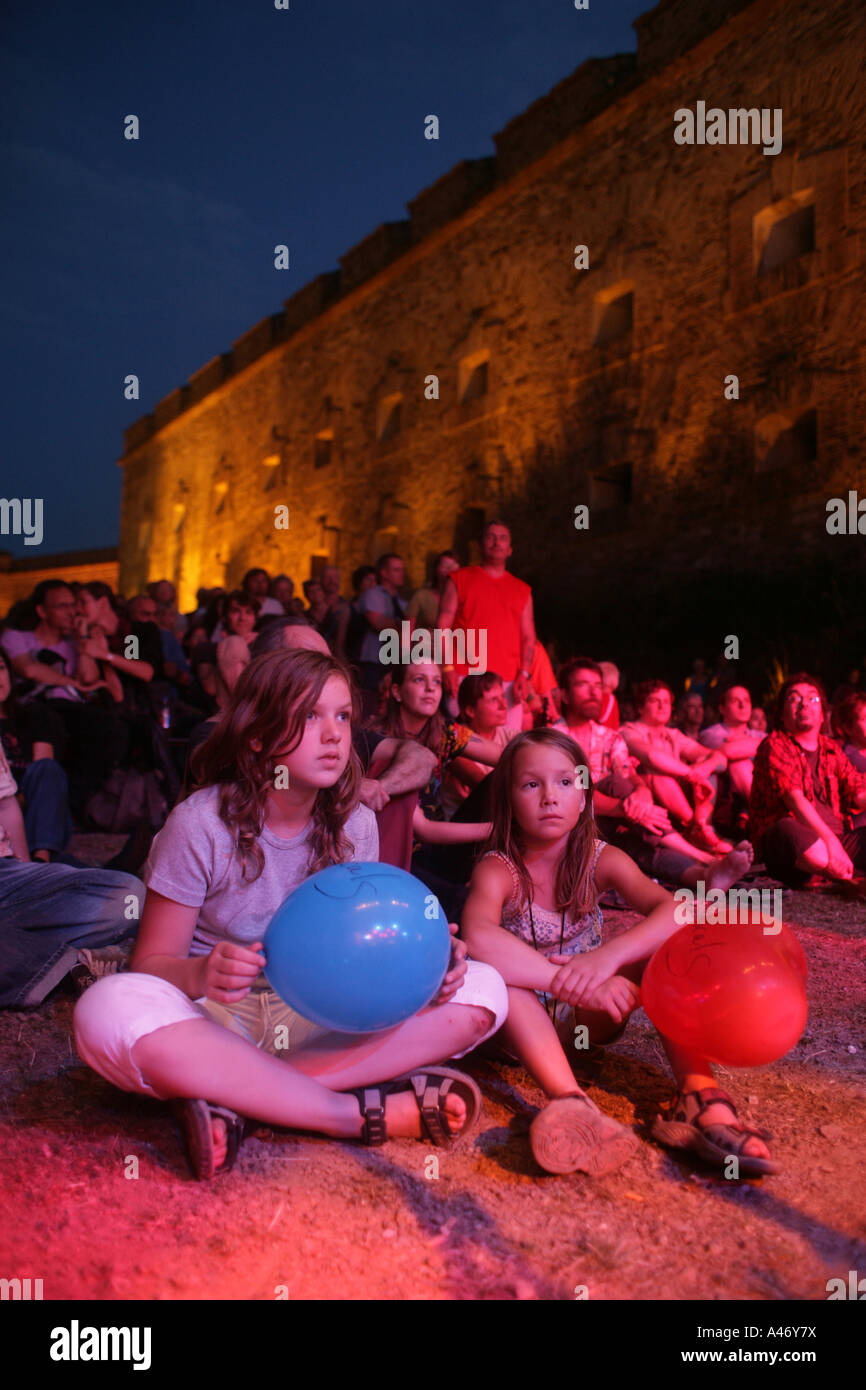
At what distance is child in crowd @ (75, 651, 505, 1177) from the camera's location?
1.86 meters

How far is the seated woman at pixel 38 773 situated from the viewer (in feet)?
14.9

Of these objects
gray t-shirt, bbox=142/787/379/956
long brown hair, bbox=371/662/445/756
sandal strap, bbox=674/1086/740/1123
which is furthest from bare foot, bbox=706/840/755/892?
long brown hair, bbox=371/662/445/756

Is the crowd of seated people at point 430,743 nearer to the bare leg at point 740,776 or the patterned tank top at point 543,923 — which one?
the bare leg at point 740,776

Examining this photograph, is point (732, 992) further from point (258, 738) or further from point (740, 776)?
point (740, 776)

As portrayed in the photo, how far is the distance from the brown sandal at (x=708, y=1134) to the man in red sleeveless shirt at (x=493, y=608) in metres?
4.20

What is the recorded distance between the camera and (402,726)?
3910mm

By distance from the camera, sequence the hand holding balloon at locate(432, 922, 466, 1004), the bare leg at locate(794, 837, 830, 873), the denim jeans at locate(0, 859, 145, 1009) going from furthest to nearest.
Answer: the bare leg at locate(794, 837, 830, 873), the denim jeans at locate(0, 859, 145, 1009), the hand holding balloon at locate(432, 922, 466, 1004)

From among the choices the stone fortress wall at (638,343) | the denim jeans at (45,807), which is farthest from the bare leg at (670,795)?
the stone fortress wall at (638,343)

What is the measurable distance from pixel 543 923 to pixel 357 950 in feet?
3.07

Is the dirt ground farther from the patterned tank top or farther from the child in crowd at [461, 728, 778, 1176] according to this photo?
the patterned tank top

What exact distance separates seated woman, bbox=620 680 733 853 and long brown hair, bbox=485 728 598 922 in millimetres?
2927

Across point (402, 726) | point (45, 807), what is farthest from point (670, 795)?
point (45, 807)
